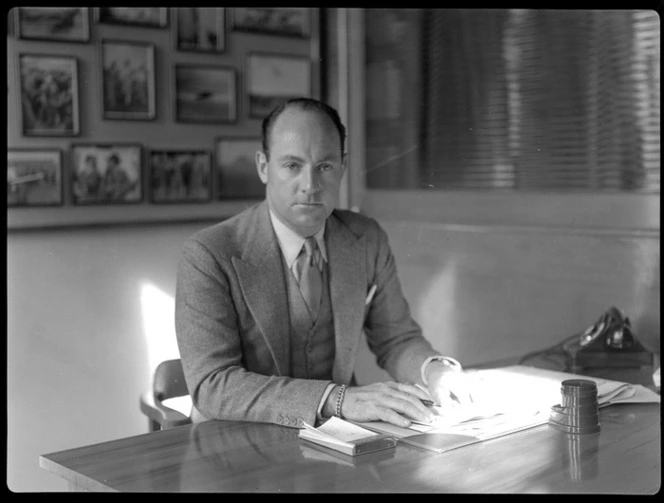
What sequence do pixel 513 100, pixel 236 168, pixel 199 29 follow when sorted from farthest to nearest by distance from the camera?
pixel 236 168 < pixel 199 29 < pixel 513 100

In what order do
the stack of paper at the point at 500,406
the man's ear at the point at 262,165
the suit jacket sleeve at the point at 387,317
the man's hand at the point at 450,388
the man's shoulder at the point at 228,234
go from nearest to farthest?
the stack of paper at the point at 500,406, the man's hand at the point at 450,388, the man's shoulder at the point at 228,234, the man's ear at the point at 262,165, the suit jacket sleeve at the point at 387,317

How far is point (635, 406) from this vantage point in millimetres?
2115

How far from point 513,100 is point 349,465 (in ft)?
6.97

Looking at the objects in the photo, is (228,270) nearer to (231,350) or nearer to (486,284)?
(231,350)

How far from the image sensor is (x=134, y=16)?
3404 mm

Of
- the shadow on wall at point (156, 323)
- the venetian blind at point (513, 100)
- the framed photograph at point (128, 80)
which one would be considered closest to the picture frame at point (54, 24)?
the framed photograph at point (128, 80)

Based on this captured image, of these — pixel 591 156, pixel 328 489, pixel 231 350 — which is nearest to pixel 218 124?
pixel 591 156

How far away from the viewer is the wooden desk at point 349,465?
4.95ft

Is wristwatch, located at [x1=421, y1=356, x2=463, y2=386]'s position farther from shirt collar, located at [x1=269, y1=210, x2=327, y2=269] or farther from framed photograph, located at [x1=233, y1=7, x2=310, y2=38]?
framed photograph, located at [x1=233, y1=7, x2=310, y2=38]

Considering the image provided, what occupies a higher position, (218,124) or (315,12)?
(315,12)

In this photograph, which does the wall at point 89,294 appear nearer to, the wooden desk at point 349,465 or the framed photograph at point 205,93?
the framed photograph at point 205,93

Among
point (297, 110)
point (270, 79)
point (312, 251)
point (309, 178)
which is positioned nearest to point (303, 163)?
point (309, 178)

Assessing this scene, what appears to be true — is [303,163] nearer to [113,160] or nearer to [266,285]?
[266,285]
